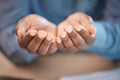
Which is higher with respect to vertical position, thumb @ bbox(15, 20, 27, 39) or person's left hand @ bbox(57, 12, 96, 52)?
thumb @ bbox(15, 20, 27, 39)

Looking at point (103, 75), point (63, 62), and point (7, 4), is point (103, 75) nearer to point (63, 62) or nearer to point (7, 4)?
point (63, 62)

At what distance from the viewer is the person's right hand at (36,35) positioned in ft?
1.12

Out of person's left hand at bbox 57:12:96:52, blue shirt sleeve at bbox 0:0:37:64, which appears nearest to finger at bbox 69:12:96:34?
person's left hand at bbox 57:12:96:52

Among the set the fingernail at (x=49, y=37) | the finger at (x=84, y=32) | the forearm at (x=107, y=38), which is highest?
the forearm at (x=107, y=38)

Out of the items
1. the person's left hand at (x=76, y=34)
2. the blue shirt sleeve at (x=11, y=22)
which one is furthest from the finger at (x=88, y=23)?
the blue shirt sleeve at (x=11, y=22)

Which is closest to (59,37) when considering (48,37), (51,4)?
(48,37)

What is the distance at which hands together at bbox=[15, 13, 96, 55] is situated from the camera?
0.34m

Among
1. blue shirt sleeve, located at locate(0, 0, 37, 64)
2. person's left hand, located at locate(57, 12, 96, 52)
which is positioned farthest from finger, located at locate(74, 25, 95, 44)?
blue shirt sleeve, located at locate(0, 0, 37, 64)

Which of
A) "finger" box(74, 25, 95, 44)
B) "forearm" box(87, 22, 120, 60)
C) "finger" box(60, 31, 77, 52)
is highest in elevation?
"forearm" box(87, 22, 120, 60)

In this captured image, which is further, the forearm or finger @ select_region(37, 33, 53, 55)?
the forearm

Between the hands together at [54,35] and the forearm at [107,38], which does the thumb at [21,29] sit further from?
the forearm at [107,38]

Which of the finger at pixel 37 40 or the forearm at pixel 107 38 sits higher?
the forearm at pixel 107 38

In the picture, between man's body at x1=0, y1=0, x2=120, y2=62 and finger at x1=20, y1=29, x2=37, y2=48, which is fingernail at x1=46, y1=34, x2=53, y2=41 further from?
man's body at x1=0, y1=0, x2=120, y2=62

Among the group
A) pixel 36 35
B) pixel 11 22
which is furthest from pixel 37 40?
pixel 11 22
